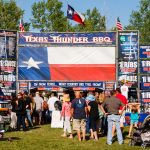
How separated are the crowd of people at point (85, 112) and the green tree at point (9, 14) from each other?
2714cm

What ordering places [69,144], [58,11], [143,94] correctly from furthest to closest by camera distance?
[58,11] < [143,94] < [69,144]

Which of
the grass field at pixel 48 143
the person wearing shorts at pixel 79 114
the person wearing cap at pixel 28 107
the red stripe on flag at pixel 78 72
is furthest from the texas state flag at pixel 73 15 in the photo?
the person wearing shorts at pixel 79 114

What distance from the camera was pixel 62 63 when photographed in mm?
26141

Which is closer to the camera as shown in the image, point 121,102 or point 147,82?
point 121,102

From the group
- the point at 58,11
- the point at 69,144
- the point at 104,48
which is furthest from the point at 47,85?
the point at 58,11

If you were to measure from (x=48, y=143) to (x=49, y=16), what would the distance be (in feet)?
123

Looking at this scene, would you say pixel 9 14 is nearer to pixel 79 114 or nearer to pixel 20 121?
pixel 20 121

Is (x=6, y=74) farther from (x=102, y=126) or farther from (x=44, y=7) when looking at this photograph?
(x=44, y=7)

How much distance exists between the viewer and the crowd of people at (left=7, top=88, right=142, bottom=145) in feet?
52.5

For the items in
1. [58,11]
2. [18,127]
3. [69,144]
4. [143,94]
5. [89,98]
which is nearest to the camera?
[69,144]

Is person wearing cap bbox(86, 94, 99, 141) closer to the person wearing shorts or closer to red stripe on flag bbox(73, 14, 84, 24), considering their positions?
the person wearing shorts

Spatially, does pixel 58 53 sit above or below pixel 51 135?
above

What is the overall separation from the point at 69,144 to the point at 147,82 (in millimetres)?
10245

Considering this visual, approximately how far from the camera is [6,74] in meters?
25.7
